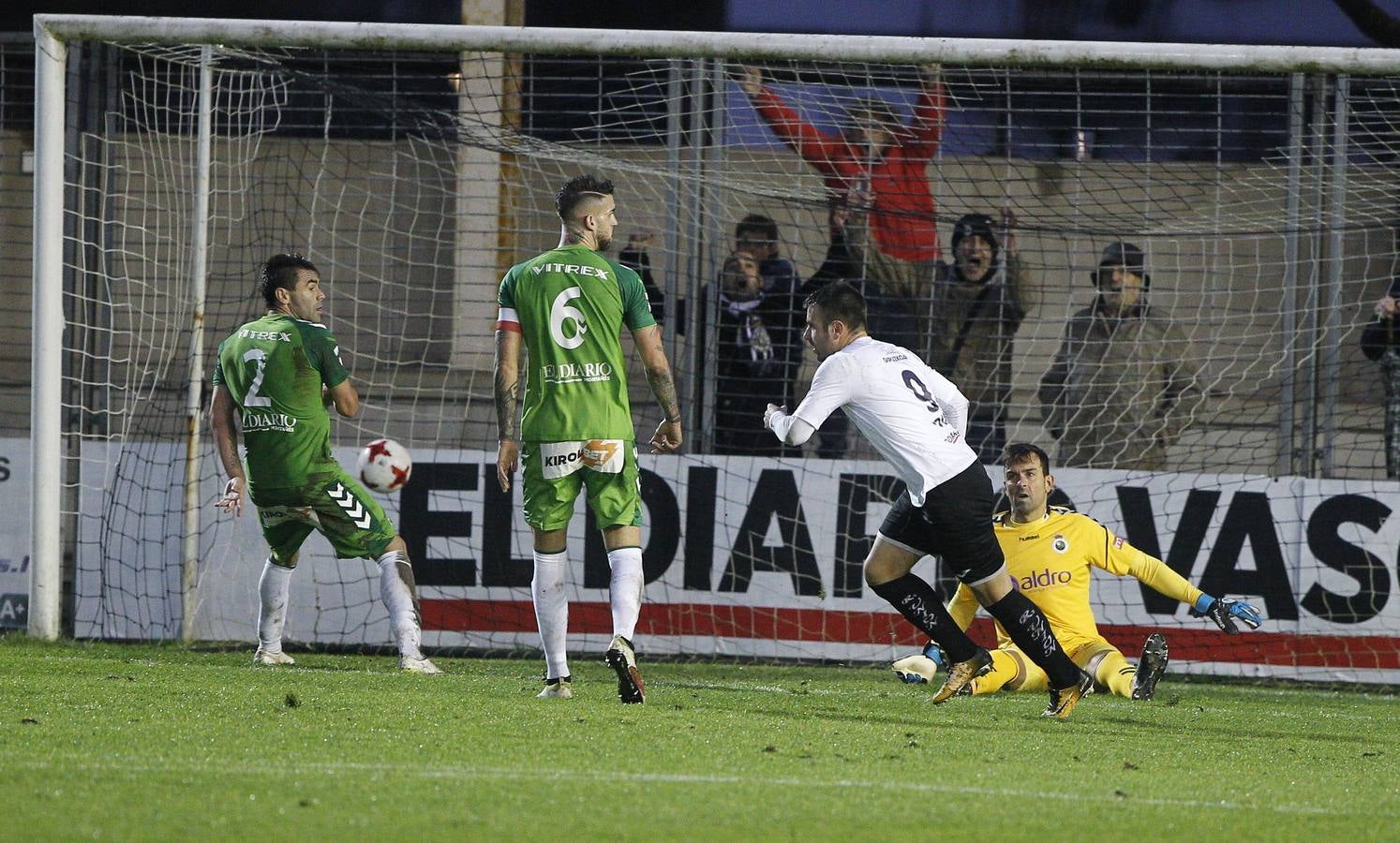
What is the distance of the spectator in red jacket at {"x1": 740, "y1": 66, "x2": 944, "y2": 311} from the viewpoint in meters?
8.96

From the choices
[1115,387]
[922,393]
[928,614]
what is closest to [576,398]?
[922,393]

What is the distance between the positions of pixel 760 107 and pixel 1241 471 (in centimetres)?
327

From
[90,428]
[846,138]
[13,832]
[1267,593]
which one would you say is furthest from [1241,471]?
[13,832]

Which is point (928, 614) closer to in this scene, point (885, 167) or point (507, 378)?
point (507, 378)

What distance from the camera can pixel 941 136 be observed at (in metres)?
9.24

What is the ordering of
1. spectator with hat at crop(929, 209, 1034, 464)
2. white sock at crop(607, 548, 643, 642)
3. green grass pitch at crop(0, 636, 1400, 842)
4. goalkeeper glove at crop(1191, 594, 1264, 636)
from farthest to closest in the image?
spectator with hat at crop(929, 209, 1034, 464) < goalkeeper glove at crop(1191, 594, 1264, 636) < white sock at crop(607, 548, 643, 642) < green grass pitch at crop(0, 636, 1400, 842)

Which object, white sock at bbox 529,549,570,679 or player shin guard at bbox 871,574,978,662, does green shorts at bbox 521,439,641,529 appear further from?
player shin guard at bbox 871,574,978,662

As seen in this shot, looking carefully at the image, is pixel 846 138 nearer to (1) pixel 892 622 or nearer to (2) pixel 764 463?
(2) pixel 764 463

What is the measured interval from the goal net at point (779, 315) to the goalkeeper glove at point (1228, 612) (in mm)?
936

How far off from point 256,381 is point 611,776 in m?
3.50

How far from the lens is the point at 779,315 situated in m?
9.13

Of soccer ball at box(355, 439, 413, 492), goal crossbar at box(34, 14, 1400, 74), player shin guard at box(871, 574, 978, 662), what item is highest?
goal crossbar at box(34, 14, 1400, 74)

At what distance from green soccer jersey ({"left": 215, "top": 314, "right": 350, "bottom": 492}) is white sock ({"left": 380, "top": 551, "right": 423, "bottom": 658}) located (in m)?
0.48

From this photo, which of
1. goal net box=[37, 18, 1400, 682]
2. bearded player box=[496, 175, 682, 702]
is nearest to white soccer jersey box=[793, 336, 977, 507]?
bearded player box=[496, 175, 682, 702]
